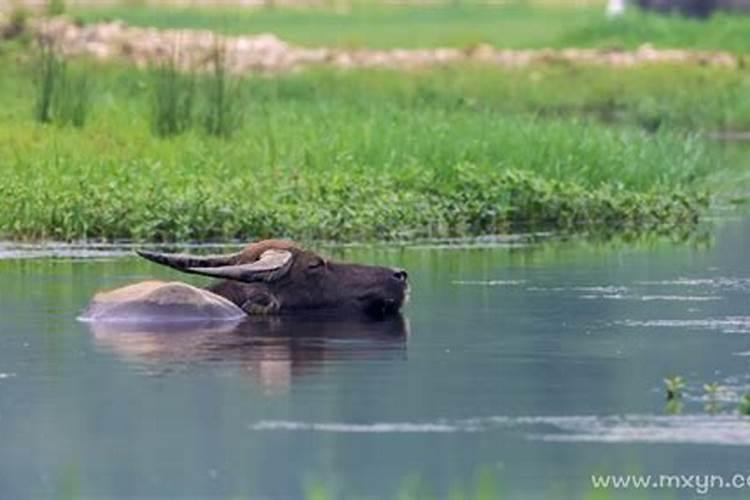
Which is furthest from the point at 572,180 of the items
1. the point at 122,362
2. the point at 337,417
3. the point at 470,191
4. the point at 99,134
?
the point at 337,417

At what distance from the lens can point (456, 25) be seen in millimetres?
53125

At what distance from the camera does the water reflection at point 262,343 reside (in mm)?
14531

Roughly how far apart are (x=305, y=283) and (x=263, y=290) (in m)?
0.23

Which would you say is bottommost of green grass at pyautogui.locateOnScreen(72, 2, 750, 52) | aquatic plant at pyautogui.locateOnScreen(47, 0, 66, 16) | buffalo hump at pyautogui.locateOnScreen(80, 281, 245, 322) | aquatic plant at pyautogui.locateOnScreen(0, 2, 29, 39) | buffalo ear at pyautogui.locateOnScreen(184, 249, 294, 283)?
buffalo hump at pyautogui.locateOnScreen(80, 281, 245, 322)

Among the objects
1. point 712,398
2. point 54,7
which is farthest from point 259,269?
point 54,7

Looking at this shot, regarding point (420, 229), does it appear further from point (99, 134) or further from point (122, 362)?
point (122, 362)

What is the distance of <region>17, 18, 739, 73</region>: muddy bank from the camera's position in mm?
37469

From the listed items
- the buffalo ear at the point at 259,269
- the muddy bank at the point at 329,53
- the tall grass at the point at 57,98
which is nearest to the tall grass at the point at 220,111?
the tall grass at the point at 57,98

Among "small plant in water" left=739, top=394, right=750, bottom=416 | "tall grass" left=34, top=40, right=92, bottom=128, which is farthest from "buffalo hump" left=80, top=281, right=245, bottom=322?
"tall grass" left=34, top=40, right=92, bottom=128

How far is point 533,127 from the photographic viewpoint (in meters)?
24.3

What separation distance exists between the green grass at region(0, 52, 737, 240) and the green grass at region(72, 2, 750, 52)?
1429 cm

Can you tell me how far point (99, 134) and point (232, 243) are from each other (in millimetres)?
3953

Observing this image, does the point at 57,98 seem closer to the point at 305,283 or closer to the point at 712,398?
the point at 305,283

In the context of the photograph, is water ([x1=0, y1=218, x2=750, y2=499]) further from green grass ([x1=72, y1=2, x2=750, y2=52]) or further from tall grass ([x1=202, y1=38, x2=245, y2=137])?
green grass ([x1=72, y1=2, x2=750, y2=52])
